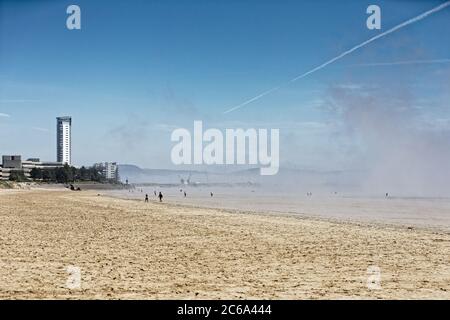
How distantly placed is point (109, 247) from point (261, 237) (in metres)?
6.48

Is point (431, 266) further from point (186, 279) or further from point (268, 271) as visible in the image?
point (186, 279)

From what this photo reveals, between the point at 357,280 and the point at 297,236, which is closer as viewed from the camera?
the point at 357,280

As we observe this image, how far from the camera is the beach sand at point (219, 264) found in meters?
9.22

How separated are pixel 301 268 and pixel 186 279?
3242 millimetres

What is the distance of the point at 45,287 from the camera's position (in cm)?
934

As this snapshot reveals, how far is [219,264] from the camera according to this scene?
41.3 feet

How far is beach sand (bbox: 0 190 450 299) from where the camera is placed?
9.22 m

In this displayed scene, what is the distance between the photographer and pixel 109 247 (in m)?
15.8
